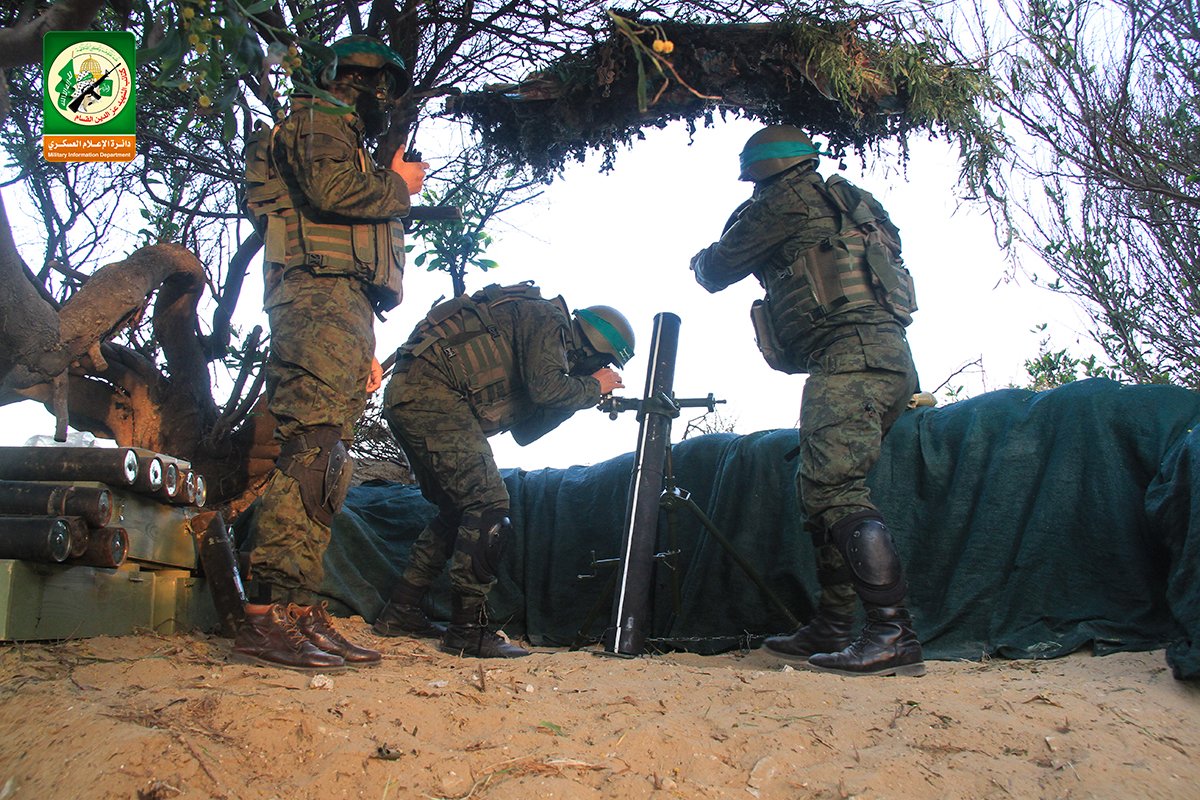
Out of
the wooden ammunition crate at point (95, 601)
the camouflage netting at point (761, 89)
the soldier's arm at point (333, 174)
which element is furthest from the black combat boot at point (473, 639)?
the camouflage netting at point (761, 89)

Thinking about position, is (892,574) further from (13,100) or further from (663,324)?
Result: (13,100)

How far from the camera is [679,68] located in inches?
182

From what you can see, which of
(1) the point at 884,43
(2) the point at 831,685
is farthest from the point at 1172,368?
(2) the point at 831,685

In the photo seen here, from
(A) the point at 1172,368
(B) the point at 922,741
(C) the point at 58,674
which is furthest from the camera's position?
(A) the point at 1172,368

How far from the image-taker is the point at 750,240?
12.8 feet

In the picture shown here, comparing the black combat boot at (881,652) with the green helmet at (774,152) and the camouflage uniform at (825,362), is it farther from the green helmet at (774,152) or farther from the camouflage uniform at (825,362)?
the green helmet at (774,152)

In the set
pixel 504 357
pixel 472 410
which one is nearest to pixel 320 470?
pixel 472 410

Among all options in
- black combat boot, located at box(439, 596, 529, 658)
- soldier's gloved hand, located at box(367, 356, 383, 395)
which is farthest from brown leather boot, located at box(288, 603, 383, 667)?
soldier's gloved hand, located at box(367, 356, 383, 395)

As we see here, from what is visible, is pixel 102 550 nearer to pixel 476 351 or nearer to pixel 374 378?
pixel 374 378

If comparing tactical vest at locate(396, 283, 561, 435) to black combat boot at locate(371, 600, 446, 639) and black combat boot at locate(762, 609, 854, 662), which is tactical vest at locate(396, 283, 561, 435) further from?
black combat boot at locate(762, 609, 854, 662)

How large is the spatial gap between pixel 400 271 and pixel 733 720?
209 cm

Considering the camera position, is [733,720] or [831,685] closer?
[733,720]

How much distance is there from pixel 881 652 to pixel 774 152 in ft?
6.65

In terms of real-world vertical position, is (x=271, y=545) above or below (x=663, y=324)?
below
